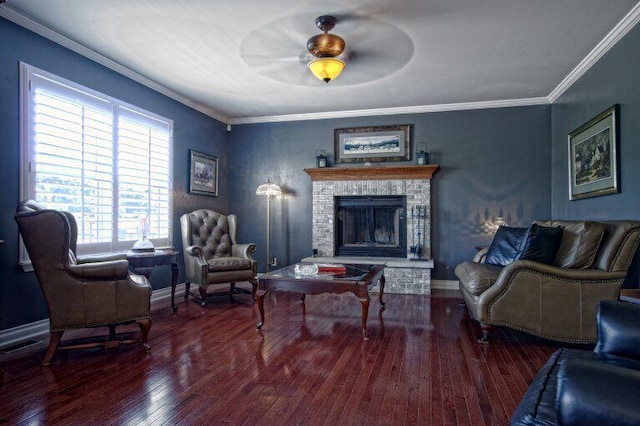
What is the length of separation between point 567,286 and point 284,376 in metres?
2.25

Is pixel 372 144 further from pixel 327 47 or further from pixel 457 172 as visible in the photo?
pixel 327 47

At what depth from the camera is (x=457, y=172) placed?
5.54 meters

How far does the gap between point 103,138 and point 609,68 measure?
16.8 ft

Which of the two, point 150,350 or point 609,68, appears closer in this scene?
point 150,350

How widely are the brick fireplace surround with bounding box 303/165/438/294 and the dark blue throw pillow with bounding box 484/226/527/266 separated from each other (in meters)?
1.08

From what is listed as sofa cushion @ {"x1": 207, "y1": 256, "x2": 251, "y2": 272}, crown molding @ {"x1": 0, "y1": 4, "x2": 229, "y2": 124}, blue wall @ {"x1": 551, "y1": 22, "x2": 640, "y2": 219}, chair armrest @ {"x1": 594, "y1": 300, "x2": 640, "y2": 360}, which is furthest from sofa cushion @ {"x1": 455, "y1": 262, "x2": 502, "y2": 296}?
crown molding @ {"x1": 0, "y1": 4, "x2": 229, "y2": 124}

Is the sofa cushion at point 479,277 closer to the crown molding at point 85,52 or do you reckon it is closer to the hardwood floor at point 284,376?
the hardwood floor at point 284,376

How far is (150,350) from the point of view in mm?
2934

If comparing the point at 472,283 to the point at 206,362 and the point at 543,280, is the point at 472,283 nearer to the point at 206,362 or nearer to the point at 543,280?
the point at 543,280

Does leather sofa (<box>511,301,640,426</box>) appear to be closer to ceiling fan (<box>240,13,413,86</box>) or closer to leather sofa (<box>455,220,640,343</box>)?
leather sofa (<box>455,220,640,343</box>)

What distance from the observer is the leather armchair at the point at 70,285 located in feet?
8.60

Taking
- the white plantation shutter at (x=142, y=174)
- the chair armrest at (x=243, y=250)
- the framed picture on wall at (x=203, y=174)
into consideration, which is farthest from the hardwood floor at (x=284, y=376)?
the framed picture on wall at (x=203, y=174)

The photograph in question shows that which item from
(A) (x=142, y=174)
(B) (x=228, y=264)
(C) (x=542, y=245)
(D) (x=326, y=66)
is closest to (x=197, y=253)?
(B) (x=228, y=264)

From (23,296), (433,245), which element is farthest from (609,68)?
(23,296)
